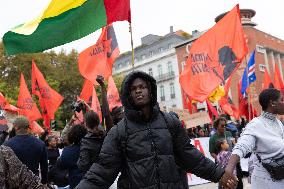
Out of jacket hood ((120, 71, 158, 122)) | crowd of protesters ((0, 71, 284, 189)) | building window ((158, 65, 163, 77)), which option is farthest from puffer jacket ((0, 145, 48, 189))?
building window ((158, 65, 163, 77))

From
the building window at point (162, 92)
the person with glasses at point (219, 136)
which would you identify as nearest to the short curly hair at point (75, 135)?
the person with glasses at point (219, 136)

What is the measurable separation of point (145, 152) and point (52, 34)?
2.85m


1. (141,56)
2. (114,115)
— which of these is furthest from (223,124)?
(141,56)

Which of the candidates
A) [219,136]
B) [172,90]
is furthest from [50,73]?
[219,136]

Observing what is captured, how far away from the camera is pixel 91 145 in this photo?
187 inches

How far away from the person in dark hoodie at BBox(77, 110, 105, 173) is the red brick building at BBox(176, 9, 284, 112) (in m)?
41.3

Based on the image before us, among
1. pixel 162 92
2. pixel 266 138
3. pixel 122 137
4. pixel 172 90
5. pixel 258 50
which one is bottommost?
pixel 266 138

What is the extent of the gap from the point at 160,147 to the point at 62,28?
2.83m

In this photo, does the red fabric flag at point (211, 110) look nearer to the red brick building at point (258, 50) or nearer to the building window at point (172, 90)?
the red brick building at point (258, 50)

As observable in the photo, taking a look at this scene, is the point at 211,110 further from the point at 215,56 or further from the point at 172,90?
the point at 172,90

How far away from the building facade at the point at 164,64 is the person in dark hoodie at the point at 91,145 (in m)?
50.9

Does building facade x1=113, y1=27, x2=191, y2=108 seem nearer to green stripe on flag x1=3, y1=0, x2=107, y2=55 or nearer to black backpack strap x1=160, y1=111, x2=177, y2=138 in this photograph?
green stripe on flag x1=3, y1=0, x2=107, y2=55

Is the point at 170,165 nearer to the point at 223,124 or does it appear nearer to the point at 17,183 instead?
the point at 17,183

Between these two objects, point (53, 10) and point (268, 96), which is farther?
point (53, 10)
